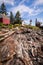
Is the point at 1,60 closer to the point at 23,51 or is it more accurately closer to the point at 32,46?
the point at 23,51

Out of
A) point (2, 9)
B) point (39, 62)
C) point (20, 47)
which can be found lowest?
point (39, 62)

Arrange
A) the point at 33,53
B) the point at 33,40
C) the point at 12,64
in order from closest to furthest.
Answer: the point at 12,64 < the point at 33,53 < the point at 33,40

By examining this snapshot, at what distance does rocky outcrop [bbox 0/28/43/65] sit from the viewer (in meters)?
13.9

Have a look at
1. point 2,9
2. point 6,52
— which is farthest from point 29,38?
point 2,9

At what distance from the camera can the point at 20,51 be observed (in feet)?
48.6

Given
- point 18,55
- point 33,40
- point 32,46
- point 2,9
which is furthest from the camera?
point 2,9

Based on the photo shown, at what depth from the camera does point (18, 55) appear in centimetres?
1423

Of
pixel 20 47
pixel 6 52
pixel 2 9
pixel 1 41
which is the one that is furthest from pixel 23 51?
pixel 2 9

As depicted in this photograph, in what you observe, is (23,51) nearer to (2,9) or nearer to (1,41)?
(1,41)

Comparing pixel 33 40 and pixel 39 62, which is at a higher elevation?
pixel 33 40

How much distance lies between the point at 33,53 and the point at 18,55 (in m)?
1.77

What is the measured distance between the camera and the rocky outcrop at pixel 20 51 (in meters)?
13.9

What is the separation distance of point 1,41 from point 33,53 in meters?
3.96

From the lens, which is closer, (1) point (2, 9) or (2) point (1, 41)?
(2) point (1, 41)
